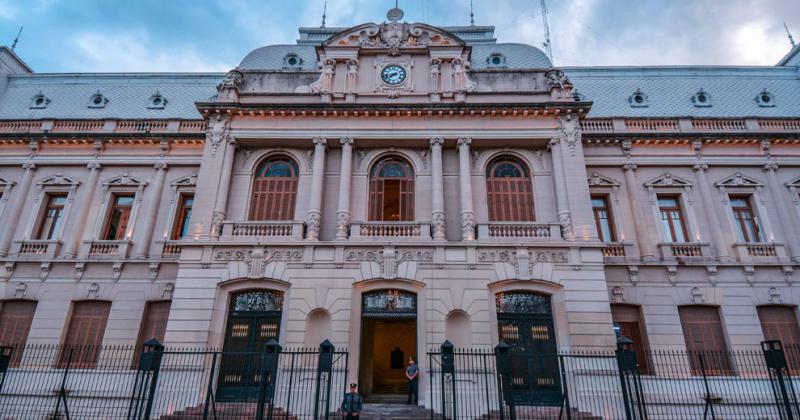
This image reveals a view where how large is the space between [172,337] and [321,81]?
491 inches

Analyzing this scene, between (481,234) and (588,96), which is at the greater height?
(588,96)

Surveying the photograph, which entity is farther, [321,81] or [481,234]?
[321,81]

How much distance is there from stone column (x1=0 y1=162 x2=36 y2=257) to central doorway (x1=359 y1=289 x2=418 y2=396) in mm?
17576

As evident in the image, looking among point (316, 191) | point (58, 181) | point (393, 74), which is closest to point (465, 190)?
point (316, 191)

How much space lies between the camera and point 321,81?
1961 centimetres

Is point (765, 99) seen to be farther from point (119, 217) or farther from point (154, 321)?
point (119, 217)

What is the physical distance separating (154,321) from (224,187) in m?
6.92

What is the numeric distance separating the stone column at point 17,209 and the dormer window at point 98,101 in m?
5.31

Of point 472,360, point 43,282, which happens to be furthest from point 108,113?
point 472,360

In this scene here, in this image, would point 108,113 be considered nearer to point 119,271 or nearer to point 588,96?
point 119,271

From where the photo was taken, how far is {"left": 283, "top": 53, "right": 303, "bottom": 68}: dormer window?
23438 millimetres

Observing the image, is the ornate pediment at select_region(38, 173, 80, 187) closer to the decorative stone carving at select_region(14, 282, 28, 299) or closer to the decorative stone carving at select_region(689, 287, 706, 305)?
the decorative stone carving at select_region(14, 282, 28, 299)

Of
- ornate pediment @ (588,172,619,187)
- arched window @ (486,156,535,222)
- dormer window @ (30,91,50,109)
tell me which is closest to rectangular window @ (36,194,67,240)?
dormer window @ (30,91,50,109)

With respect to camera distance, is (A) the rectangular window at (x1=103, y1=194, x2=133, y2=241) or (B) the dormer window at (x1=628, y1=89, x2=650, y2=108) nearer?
(A) the rectangular window at (x1=103, y1=194, x2=133, y2=241)
